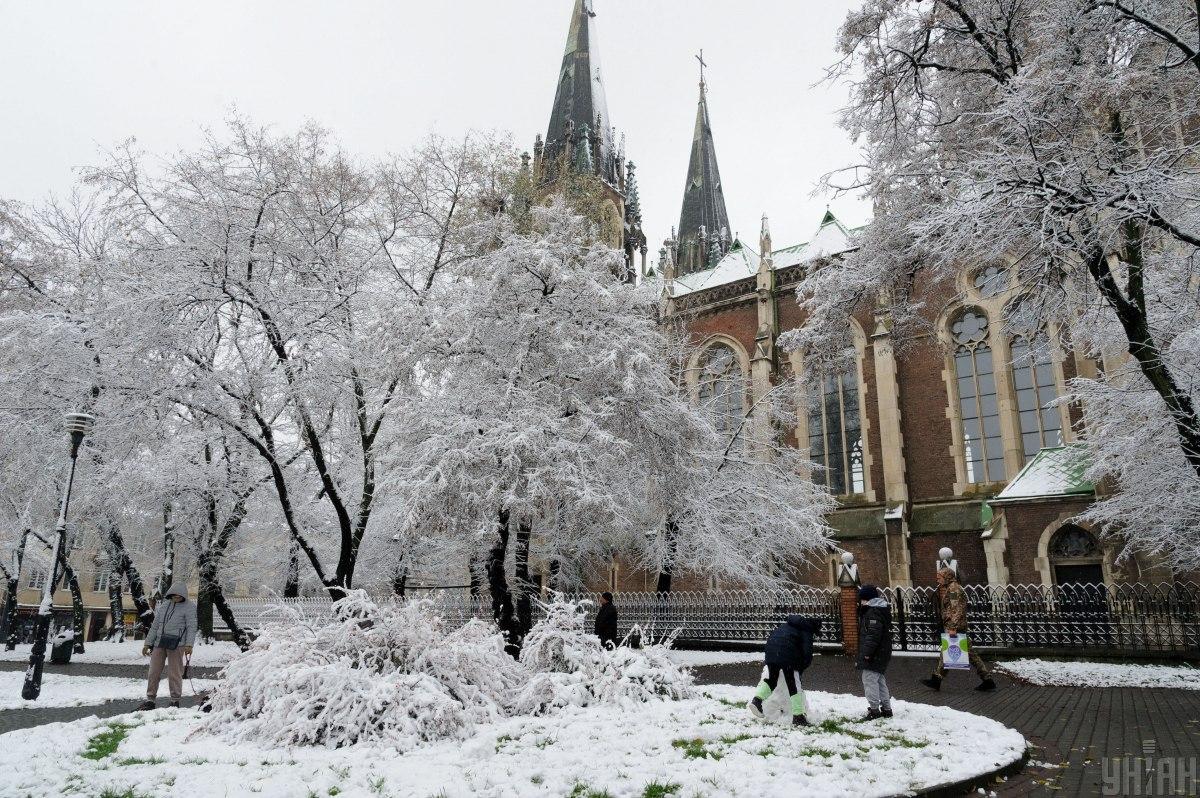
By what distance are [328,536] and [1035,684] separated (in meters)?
19.4

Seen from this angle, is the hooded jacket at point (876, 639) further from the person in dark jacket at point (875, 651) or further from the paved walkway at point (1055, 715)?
the paved walkway at point (1055, 715)

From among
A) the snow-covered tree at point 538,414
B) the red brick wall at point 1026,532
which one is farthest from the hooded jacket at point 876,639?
the red brick wall at point 1026,532

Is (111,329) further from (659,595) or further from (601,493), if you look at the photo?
(659,595)

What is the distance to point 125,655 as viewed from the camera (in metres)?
19.0

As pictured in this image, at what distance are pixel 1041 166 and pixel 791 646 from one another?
562 cm

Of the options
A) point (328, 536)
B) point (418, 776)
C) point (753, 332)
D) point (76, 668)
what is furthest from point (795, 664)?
point (753, 332)

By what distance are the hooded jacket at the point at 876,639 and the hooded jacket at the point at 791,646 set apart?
2.04 ft

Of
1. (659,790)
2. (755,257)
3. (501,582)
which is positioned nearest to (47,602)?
(501,582)

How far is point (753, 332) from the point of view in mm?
29234

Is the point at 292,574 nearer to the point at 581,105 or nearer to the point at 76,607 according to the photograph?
the point at 76,607

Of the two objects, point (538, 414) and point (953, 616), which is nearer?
point (953, 616)

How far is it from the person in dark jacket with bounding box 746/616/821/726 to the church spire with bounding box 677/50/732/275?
116 ft

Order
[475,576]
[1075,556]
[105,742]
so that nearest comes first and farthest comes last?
[105,742], [475,576], [1075,556]

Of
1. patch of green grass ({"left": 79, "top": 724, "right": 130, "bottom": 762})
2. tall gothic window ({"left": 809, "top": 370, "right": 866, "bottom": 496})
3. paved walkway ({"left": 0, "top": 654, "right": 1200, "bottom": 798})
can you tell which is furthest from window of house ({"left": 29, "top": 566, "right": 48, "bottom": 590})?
patch of green grass ({"left": 79, "top": 724, "right": 130, "bottom": 762})
